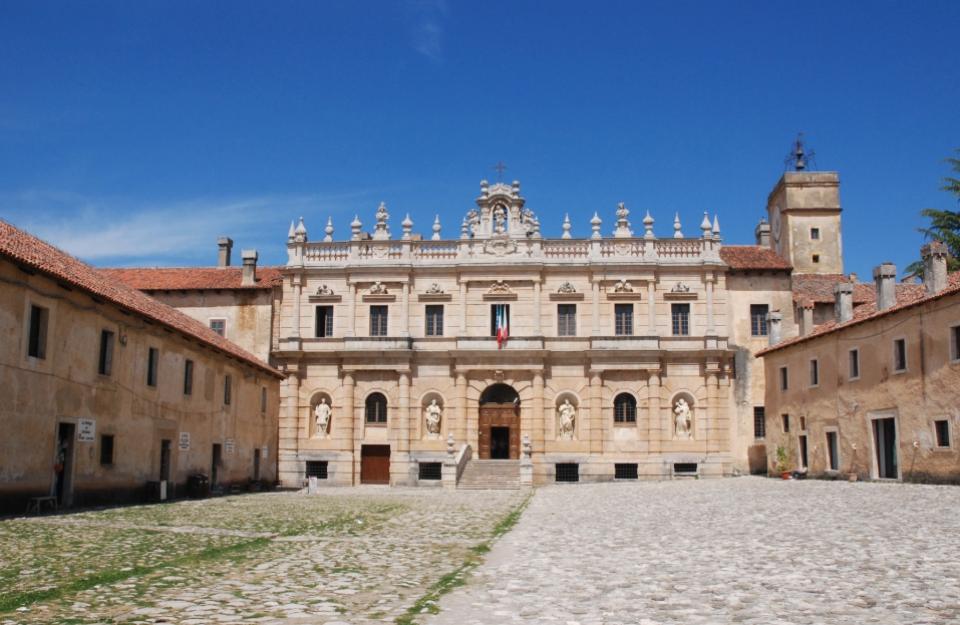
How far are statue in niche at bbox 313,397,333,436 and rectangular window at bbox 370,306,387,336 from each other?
14.3 ft

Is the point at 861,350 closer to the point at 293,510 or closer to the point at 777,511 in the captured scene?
the point at 777,511

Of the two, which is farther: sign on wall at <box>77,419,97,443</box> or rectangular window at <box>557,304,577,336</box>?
rectangular window at <box>557,304,577,336</box>

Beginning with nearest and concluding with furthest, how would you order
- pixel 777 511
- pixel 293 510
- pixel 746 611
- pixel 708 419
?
1. pixel 746 611
2. pixel 777 511
3. pixel 293 510
4. pixel 708 419

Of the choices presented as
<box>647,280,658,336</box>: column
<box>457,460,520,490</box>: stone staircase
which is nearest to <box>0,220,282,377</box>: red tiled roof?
<box>457,460,520,490</box>: stone staircase

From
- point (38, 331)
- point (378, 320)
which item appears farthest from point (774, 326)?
point (38, 331)

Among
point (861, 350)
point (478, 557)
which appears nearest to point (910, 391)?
point (861, 350)

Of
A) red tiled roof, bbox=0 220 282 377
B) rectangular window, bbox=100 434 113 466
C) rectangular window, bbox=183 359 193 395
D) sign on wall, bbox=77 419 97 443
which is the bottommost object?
rectangular window, bbox=100 434 113 466

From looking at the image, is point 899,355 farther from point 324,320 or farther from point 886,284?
point 324,320

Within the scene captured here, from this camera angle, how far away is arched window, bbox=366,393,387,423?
45469 mm

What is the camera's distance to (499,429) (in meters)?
45.2

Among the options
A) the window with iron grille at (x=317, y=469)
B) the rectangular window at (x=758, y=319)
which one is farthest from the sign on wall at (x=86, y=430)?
the rectangular window at (x=758, y=319)

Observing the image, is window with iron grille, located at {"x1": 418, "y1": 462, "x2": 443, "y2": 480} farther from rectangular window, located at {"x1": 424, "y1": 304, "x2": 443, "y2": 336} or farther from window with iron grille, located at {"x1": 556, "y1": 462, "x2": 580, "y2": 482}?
rectangular window, located at {"x1": 424, "y1": 304, "x2": 443, "y2": 336}

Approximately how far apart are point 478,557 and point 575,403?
3248cm

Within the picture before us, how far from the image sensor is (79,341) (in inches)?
914
